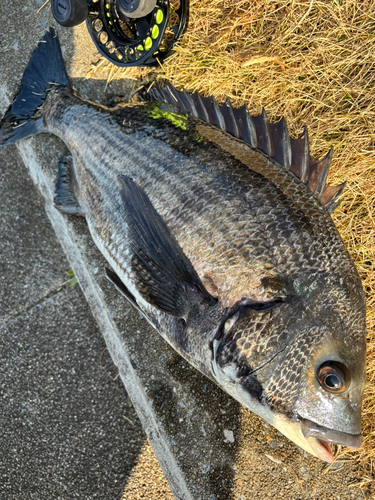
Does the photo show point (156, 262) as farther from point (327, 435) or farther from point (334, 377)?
point (327, 435)

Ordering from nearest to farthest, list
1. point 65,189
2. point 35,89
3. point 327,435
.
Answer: point 327,435 → point 65,189 → point 35,89

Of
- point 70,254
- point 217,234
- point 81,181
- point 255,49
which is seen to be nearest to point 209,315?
point 217,234

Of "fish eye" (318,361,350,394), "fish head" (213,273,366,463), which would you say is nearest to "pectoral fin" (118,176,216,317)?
"fish head" (213,273,366,463)

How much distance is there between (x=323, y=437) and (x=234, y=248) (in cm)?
93

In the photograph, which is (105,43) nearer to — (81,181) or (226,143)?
(81,181)

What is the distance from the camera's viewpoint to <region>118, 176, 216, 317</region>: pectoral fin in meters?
1.98

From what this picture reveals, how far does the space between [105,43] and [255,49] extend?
1170 mm

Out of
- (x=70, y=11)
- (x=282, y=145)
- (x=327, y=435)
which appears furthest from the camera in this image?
(x=70, y=11)

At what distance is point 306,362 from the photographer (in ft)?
5.34

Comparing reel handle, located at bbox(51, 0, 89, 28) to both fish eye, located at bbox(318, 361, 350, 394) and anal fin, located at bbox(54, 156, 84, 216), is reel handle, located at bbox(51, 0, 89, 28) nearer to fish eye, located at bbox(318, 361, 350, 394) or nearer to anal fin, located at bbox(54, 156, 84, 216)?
anal fin, located at bbox(54, 156, 84, 216)

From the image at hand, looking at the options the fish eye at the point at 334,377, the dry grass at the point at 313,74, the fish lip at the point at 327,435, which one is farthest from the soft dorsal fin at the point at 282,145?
the fish lip at the point at 327,435

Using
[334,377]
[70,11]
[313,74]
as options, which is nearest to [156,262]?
[334,377]

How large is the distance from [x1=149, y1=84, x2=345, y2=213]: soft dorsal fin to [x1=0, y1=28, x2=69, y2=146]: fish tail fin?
1425 millimetres

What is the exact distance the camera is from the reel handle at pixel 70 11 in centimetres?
250
